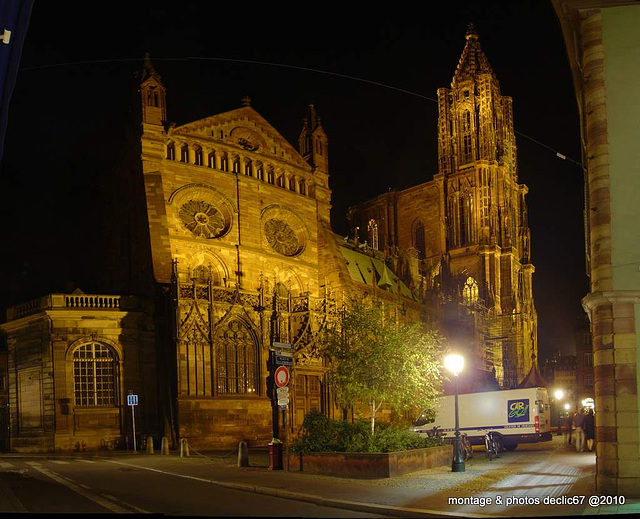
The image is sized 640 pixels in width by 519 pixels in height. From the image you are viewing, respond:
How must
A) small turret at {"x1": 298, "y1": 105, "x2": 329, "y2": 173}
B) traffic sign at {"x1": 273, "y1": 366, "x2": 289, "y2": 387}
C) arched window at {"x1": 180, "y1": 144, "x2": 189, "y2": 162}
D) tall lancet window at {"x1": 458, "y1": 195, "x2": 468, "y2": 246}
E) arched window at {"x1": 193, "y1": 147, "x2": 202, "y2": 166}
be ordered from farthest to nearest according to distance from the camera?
tall lancet window at {"x1": 458, "y1": 195, "x2": 468, "y2": 246} < small turret at {"x1": 298, "y1": 105, "x2": 329, "y2": 173} < arched window at {"x1": 193, "y1": 147, "x2": 202, "y2": 166} < arched window at {"x1": 180, "y1": 144, "x2": 189, "y2": 162} < traffic sign at {"x1": 273, "y1": 366, "x2": 289, "y2": 387}

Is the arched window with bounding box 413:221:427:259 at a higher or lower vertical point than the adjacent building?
higher

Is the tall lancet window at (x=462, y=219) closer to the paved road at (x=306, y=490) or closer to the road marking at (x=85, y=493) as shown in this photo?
the paved road at (x=306, y=490)

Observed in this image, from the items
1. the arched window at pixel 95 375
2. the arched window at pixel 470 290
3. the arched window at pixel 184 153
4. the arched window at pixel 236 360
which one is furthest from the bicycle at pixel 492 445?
the arched window at pixel 470 290

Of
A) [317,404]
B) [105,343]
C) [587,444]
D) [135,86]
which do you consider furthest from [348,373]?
[135,86]

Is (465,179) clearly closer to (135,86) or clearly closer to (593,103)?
(135,86)

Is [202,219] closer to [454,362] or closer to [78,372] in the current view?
[78,372]

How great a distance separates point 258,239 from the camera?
48625 millimetres

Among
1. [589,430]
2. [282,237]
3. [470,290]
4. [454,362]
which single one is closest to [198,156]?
[282,237]

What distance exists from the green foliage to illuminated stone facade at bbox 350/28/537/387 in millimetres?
57009

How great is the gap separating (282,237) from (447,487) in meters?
32.8

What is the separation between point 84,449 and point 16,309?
8282 millimetres

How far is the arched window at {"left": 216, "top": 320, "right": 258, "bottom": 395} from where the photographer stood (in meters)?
43.3

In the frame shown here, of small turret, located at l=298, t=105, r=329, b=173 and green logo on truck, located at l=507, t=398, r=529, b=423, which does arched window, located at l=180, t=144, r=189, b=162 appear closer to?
small turret, located at l=298, t=105, r=329, b=173

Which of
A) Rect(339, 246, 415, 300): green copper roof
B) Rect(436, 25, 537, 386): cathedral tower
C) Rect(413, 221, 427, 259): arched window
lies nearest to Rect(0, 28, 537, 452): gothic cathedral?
Rect(339, 246, 415, 300): green copper roof
